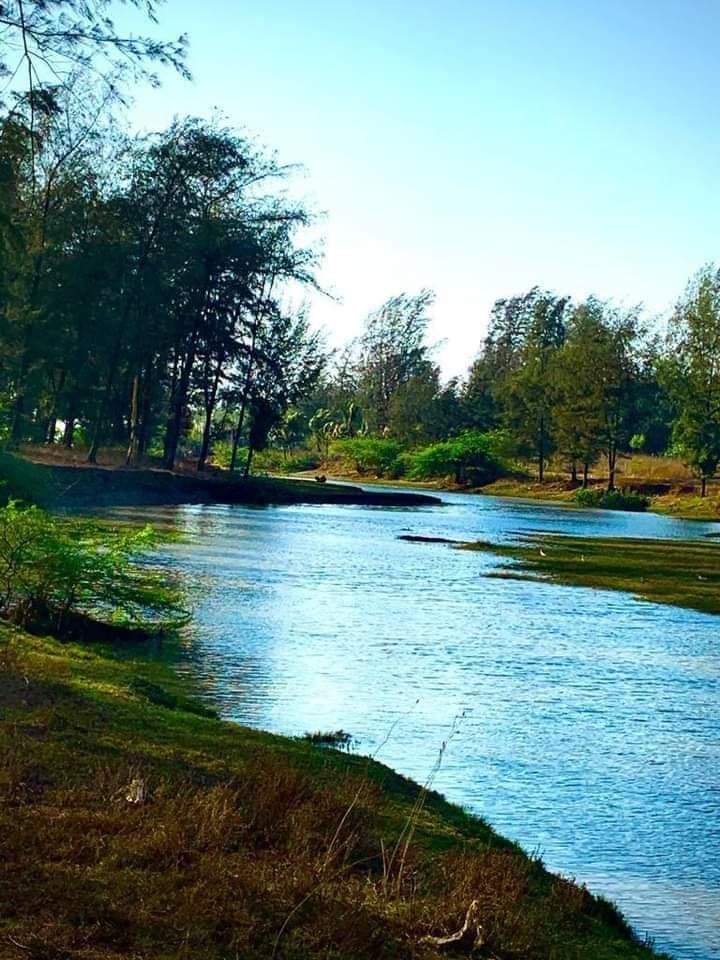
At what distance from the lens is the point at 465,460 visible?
10719cm

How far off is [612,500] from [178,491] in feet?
126

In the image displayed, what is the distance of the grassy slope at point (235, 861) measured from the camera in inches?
219

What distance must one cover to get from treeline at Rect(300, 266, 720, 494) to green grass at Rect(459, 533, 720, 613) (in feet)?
144

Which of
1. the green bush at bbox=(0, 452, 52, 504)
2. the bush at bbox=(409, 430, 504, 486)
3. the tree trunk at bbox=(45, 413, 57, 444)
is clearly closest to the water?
the green bush at bbox=(0, 452, 52, 504)

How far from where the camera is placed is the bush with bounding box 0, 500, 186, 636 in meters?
14.7

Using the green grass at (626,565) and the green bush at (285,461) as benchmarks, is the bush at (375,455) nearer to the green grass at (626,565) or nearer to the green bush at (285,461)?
the green bush at (285,461)

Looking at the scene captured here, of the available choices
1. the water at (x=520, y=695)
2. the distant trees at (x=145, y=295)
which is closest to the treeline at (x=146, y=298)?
the distant trees at (x=145, y=295)

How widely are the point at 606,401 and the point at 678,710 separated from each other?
85.6 metres

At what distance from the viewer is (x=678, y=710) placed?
14961mm

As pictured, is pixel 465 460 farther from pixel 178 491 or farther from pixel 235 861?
pixel 235 861

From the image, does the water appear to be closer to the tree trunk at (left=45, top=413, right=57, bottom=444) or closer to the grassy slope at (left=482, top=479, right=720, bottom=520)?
the tree trunk at (left=45, top=413, right=57, bottom=444)

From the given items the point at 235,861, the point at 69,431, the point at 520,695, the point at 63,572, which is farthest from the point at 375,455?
the point at 235,861

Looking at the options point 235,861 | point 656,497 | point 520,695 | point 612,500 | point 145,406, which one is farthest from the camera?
point 656,497

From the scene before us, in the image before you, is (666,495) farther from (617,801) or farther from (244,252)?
(617,801)
